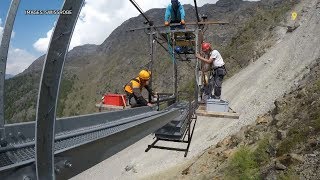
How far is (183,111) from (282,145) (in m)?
5.01

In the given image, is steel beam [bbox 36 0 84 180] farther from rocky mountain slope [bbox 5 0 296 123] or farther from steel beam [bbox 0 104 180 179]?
rocky mountain slope [bbox 5 0 296 123]

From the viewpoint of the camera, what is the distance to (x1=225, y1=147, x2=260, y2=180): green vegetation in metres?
13.5

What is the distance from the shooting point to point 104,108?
47.9 feet

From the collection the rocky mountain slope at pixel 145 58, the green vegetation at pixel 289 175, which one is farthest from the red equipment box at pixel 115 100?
the rocky mountain slope at pixel 145 58

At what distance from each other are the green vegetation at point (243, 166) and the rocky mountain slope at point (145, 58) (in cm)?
2020

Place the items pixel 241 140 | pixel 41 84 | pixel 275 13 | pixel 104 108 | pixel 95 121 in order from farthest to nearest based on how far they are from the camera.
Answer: pixel 275 13
pixel 241 140
pixel 104 108
pixel 95 121
pixel 41 84

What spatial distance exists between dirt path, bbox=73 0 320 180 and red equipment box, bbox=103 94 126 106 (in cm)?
825

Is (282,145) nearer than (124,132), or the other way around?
(124,132)

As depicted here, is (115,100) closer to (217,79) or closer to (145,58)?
(217,79)

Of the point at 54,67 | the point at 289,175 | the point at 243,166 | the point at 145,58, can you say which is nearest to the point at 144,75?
the point at 289,175

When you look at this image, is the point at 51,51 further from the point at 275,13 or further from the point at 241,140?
the point at 275,13

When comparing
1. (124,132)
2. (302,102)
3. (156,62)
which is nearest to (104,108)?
(302,102)

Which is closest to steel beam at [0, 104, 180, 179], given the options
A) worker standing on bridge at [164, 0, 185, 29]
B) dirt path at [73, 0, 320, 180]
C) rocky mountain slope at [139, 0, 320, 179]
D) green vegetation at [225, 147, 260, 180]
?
rocky mountain slope at [139, 0, 320, 179]

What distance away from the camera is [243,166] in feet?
47.0
